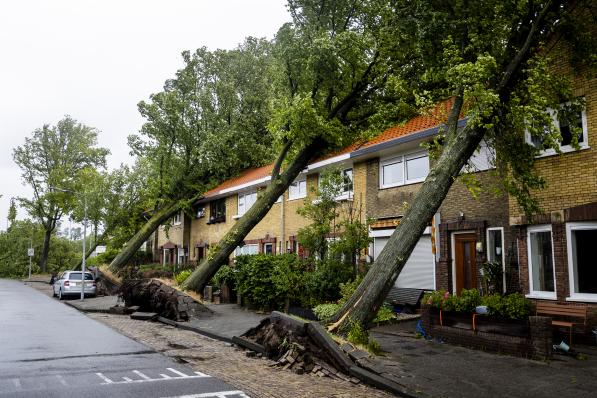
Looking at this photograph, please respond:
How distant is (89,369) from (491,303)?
802 centimetres

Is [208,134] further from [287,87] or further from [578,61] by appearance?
[578,61]

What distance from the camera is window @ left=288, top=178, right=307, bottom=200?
22484 millimetres

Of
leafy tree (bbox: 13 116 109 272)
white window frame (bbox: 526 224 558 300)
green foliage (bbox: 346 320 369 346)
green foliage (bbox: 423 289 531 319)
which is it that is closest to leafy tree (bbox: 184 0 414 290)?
white window frame (bbox: 526 224 558 300)

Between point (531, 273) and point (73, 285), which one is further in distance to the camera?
point (73, 285)

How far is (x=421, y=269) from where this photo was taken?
52.0ft

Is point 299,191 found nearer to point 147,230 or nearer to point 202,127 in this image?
point 202,127

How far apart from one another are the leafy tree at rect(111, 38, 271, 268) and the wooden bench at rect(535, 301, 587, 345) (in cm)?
2056

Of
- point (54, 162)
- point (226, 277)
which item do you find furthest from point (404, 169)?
point (54, 162)

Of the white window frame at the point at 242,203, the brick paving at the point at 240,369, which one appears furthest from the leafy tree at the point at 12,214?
the brick paving at the point at 240,369

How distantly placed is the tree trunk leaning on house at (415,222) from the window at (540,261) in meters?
3.54

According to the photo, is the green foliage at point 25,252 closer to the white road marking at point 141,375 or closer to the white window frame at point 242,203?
the white window frame at point 242,203

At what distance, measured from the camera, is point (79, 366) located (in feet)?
29.9

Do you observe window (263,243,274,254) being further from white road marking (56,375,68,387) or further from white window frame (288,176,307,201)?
white road marking (56,375,68,387)

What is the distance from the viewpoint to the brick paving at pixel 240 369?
7371 mm
